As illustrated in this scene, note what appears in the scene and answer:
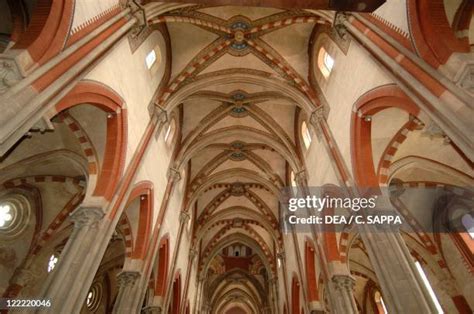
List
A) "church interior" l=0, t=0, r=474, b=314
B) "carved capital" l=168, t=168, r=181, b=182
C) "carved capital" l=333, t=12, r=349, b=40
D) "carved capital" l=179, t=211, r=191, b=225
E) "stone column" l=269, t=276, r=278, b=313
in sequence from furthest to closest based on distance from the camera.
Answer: "stone column" l=269, t=276, r=278, b=313
"carved capital" l=179, t=211, r=191, b=225
"carved capital" l=168, t=168, r=181, b=182
"carved capital" l=333, t=12, r=349, b=40
"church interior" l=0, t=0, r=474, b=314

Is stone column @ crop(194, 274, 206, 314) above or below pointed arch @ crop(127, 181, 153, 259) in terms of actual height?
above

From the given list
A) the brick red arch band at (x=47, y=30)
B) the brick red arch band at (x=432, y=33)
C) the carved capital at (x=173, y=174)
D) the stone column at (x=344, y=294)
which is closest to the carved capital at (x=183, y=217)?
the carved capital at (x=173, y=174)

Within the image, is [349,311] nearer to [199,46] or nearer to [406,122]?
[406,122]

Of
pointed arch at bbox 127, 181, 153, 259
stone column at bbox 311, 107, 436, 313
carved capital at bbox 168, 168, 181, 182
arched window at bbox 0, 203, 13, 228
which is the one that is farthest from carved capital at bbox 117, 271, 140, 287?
stone column at bbox 311, 107, 436, 313

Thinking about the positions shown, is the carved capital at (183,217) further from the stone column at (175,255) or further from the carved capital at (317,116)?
the carved capital at (317,116)

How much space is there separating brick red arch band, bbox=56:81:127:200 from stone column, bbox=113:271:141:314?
10.2 ft

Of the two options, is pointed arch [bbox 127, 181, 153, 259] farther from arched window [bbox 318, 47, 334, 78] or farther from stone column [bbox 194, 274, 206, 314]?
stone column [bbox 194, 274, 206, 314]

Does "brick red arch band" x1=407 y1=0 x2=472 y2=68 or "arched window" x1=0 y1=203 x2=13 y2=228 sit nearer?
"brick red arch band" x1=407 y1=0 x2=472 y2=68

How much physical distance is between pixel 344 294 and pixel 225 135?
10.1 meters

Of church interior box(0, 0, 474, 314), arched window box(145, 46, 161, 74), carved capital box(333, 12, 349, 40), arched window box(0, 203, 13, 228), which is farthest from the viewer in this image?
arched window box(0, 203, 13, 228)

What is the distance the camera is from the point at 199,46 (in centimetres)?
1373

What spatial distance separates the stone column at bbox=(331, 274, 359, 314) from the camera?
9.41m

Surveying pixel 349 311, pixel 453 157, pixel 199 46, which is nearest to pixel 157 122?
pixel 199 46

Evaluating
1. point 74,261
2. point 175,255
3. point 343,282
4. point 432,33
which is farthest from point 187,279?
point 432,33
